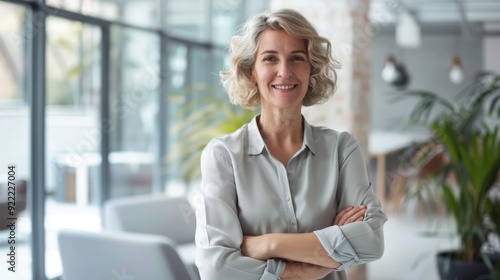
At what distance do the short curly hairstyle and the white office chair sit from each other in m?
1.96

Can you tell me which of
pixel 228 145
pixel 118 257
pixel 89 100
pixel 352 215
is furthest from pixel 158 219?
pixel 352 215

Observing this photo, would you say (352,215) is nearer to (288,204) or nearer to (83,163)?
(288,204)

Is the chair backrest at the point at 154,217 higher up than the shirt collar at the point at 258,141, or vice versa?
the shirt collar at the point at 258,141

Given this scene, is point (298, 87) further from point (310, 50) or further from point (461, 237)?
point (461, 237)

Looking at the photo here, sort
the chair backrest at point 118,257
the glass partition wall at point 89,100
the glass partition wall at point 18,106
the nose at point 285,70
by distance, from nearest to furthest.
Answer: the nose at point 285,70
the chair backrest at point 118,257
the glass partition wall at point 18,106
the glass partition wall at point 89,100

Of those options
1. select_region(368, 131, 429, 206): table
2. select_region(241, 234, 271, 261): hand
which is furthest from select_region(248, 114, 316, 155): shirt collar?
select_region(368, 131, 429, 206): table

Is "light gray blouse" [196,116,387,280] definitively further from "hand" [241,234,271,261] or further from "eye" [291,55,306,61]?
"eye" [291,55,306,61]

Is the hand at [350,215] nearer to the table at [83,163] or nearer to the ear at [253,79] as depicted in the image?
the ear at [253,79]

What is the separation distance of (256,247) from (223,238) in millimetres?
80

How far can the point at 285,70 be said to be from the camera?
4.78ft

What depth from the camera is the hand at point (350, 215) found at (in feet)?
4.95

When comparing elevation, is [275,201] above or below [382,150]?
above

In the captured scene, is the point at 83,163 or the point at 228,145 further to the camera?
the point at 83,163

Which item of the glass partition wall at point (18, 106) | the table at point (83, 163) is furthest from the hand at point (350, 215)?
the table at point (83, 163)
